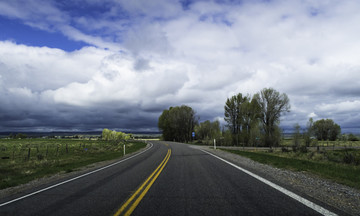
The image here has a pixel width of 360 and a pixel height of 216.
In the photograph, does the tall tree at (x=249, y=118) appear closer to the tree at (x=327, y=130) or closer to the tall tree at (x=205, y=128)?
the tall tree at (x=205, y=128)

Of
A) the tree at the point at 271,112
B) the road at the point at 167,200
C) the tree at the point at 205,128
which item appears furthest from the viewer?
the tree at the point at 205,128

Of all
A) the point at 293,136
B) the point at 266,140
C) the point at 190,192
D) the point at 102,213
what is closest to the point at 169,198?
the point at 190,192

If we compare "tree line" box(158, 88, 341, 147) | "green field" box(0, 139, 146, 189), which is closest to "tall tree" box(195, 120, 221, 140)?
"tree line" box(158, 88, 341, 147)

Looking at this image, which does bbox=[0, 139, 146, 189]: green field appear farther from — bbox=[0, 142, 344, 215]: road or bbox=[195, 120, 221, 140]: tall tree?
bbox=[195, 120, 221, 140]: tall tree

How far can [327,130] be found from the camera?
8462 centimetres

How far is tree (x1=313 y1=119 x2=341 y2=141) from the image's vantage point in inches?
3270

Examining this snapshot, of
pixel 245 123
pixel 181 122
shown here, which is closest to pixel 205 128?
pixel 181 122

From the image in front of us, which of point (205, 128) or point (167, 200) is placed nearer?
point (167, 200)

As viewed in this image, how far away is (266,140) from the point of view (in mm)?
47469

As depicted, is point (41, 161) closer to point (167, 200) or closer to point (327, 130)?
point (167, 200)

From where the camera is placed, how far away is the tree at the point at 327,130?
83.1m

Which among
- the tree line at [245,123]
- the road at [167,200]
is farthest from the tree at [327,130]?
the road at [167,200]

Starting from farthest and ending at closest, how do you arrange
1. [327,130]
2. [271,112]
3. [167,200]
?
[327,130] < [271,112] < [167,200]

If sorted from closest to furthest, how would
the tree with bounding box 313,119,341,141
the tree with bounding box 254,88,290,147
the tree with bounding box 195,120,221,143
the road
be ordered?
the road → the tree with bounding box 254,88,290,147 → the tree with bounding box 195,120,221,143 → the tree with bounding box 313,119,341,141
